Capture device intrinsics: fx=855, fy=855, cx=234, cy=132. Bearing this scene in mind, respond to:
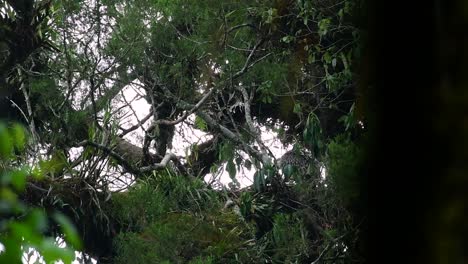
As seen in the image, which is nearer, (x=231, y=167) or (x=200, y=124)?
(x=231, y=167)

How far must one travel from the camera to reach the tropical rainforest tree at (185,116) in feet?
21.7

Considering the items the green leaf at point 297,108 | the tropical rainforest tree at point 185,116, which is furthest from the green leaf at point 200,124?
the green leaf at point 297,108

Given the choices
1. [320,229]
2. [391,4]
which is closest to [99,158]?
[320,229]

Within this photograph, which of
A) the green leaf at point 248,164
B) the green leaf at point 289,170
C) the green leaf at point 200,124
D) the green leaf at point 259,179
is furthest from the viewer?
the green leaf at point 200,124

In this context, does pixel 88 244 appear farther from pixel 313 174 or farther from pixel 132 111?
pixel 313 174

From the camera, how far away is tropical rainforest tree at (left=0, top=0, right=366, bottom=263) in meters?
6.60

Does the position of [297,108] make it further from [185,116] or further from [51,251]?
[51,251]

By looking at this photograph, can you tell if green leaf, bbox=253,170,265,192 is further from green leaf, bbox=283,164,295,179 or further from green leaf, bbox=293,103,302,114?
green leaf, bbox=293,103,302,114

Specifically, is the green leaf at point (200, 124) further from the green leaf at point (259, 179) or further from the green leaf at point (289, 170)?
the green leaf at point (289, 170)

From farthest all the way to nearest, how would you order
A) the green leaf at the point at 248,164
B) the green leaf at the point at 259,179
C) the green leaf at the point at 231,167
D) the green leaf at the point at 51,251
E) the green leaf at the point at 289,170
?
the green leaf at the point at 231,167, the green leaf at the point at 248,164, the green leaf at the point at 259,179, the green leaf at the point at 289,170, the green leaf at the point at 51,251

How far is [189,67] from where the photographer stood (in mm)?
8102

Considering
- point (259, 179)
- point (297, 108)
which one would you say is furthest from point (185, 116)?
point (297, 108)

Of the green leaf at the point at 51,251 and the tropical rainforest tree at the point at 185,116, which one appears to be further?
the tropical rainforest tree at the point at 185,116

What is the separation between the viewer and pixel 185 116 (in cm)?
780
